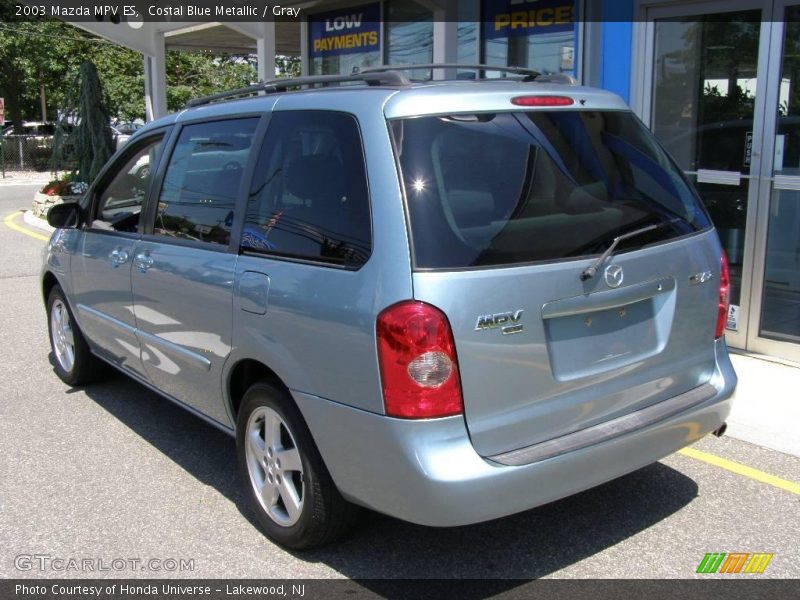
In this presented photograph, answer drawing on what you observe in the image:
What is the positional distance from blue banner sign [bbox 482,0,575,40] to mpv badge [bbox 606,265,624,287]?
5.07 metres

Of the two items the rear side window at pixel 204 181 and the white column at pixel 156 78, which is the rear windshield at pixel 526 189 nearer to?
the rear side window at pixel 204 181

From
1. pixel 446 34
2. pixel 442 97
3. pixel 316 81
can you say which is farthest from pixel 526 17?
pixel 442 97

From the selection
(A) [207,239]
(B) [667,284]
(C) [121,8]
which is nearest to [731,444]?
(B) [667,284]

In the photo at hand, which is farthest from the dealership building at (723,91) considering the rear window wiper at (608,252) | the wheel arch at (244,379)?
the wheel arch at (244,379)

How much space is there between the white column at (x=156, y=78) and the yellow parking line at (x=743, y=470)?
12.3 meters

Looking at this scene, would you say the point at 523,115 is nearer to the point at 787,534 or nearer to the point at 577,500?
the point at 577,500

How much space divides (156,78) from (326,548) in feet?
41.9

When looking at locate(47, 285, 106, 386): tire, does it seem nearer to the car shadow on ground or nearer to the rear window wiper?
the car shadow on ground

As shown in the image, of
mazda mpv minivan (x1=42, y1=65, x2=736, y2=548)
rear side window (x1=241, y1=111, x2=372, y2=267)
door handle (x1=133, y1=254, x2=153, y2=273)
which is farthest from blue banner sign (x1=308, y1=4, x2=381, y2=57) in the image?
rear side window (x1=241, y1=111, x2=372, y2=267)

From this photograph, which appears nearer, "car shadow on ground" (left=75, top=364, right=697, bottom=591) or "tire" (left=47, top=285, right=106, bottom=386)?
"car shadow on ground" (left=75, top=364, right=697, bottom=591)

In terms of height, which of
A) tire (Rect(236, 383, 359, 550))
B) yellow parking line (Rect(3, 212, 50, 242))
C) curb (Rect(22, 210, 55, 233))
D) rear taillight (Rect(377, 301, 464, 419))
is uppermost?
rear taillight (Rect(377, 301, 464, 419))

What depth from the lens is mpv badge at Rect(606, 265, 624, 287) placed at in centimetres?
310

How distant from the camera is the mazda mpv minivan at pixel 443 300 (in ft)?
9.31

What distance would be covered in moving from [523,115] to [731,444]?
8.07 ft
